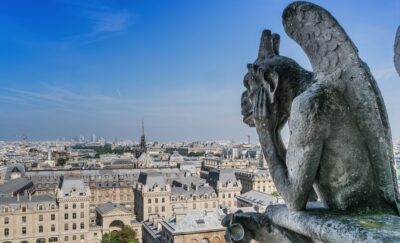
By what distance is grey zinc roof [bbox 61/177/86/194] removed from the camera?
66.8 meters

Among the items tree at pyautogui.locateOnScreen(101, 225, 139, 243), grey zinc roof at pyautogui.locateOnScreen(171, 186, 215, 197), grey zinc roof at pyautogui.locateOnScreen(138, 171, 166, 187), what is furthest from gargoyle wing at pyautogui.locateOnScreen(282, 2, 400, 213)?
grey zinc roof at pyautogui.locateOnScreen(138, 171, 166, 187)

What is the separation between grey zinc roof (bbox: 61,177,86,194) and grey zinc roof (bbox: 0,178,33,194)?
16146 millimetres

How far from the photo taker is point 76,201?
66188 millimetres

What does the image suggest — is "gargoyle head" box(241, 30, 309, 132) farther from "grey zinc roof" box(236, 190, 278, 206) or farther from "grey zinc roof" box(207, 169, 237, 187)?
"grey zinc roof" box(207, 169, 237, 187)

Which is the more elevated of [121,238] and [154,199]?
[154,199]

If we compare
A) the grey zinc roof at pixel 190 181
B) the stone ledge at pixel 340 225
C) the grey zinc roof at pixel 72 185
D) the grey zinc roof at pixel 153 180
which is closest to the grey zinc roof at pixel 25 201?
the grey zinc roof at pixel 72 185

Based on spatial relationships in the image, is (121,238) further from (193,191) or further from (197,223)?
(193,191)

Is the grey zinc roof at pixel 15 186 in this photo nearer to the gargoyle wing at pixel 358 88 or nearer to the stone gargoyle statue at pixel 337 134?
the stone gargoyle statue at pixel 337 134

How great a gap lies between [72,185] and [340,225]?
2713 inches

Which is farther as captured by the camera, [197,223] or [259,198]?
[259,198]

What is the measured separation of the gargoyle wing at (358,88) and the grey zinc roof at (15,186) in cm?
8300

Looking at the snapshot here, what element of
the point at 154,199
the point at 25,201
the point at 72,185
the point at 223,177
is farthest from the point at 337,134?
the point at 223,177

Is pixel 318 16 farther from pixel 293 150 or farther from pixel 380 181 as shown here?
pixel 380 181

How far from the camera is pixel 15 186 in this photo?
79.8 m
